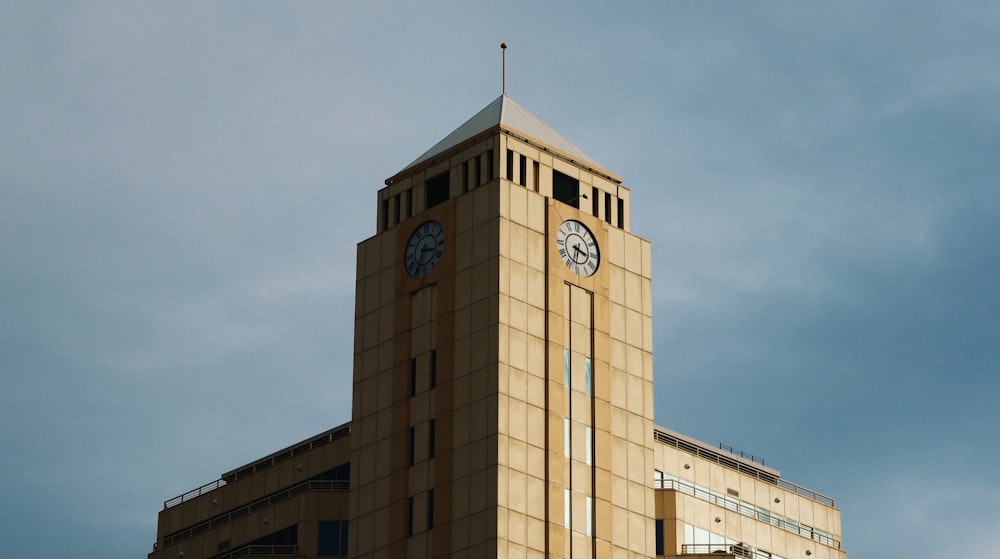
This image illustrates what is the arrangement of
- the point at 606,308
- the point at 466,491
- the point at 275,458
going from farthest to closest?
the point at 275,458, the point at 606,308, the point at 466,491

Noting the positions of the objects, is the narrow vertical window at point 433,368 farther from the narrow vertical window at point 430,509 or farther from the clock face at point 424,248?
the narrow vertical window at point 430,509

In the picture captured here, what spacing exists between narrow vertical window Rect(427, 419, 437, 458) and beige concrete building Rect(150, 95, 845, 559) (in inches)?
3.9

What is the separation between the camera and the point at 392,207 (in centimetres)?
13462

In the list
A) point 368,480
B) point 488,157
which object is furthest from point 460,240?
point 368,480

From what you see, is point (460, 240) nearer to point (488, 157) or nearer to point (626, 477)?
point (488, 157)

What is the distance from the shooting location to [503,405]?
399 ft

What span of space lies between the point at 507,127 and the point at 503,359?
48.9ft

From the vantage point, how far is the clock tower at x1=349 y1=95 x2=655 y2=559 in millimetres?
121750

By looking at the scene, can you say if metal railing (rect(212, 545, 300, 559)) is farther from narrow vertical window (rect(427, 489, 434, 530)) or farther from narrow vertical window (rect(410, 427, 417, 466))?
narrow vertical window (rect(427, 489, 434, 530))

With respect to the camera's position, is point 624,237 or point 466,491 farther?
point 624,237

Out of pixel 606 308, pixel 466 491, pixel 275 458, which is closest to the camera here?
pixel 466 491

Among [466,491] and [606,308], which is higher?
[606,308]

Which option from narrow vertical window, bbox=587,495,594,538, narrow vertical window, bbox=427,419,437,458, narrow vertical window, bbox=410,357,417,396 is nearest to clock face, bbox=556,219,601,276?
narrow vertical window, bbox=410,357,417,396

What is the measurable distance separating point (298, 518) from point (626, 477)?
1963cm
